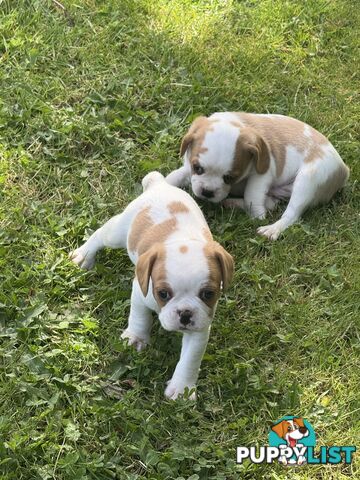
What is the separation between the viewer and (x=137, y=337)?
13.8 feet

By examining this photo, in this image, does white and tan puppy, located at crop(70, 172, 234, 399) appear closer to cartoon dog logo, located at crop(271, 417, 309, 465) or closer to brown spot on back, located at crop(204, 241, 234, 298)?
brown spot on back, located at crop(204, 241, 234, 298)

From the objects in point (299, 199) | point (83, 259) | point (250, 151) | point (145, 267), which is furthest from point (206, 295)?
point (299, 199)

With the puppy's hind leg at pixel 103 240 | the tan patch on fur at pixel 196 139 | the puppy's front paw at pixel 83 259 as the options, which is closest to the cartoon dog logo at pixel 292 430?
the puppy's hind leg at pixel 103 240

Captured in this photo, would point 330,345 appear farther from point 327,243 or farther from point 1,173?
point 1,173

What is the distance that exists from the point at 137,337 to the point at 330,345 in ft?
4.06

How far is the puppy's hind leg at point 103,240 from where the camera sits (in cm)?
438

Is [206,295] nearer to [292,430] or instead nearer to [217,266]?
[217,266]

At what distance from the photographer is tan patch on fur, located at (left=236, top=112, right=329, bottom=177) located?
17.3 feet

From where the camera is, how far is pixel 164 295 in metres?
3.67

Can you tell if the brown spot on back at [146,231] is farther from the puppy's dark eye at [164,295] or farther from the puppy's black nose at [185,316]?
the puppy's black nose at [185,316]

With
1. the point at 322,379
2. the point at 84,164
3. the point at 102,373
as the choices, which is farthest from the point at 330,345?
the point at 84,164

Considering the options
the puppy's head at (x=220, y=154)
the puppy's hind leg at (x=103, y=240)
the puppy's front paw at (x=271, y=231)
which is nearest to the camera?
the puppy's hind leg at (x=103, y=240)

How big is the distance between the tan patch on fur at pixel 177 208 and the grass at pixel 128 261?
2.31ft

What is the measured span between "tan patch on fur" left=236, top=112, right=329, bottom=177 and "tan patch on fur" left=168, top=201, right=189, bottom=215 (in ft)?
4.34
